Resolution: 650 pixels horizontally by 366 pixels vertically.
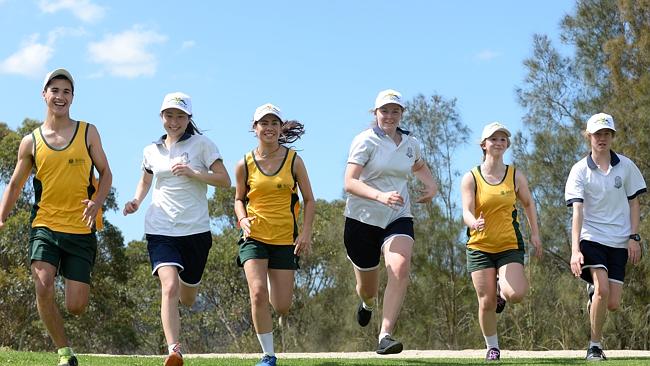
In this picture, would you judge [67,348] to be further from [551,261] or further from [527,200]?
[551,261]

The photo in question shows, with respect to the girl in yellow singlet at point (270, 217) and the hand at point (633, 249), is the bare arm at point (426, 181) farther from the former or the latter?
the hand at point (633, 249)

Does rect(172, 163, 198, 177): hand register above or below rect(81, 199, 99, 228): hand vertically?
above

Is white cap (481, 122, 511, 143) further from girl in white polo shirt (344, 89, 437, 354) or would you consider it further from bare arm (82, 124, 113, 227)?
bare arm (82, 124, 113, 227)

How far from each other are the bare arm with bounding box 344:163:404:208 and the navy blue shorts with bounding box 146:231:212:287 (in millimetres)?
1592

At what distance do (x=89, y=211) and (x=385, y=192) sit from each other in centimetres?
304

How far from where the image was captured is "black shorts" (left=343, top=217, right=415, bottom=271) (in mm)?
9695

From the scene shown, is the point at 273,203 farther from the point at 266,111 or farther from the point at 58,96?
the point at 58,96

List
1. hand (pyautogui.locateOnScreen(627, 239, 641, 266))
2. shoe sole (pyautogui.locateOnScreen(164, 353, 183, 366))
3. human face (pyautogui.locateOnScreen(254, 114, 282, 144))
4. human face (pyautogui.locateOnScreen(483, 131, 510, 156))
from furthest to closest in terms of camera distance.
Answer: hand (pyautogui.locateOnScreen(627, 239, 641, 266)) < human face (pyautogui.locateOnScreen(483, 131, 510, 156)) < human face (pyautogui.locateOnScreen(254, 114, 282, 144)) < shoe sole (pyautogui.locateOnScreen(164, 353, 183, 366))

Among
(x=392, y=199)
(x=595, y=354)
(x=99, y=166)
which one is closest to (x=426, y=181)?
(x=392, y=199)

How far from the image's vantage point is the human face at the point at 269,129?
9.05m

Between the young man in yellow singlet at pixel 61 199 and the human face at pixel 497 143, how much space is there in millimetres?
4490

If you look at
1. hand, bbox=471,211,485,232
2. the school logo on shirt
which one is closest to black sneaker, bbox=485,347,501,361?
hand, bbox=471,211,485,232

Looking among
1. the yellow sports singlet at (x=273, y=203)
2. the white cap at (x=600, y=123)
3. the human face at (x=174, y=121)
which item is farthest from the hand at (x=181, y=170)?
the white cap at (x=600, y=123)

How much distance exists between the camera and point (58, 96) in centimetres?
880
